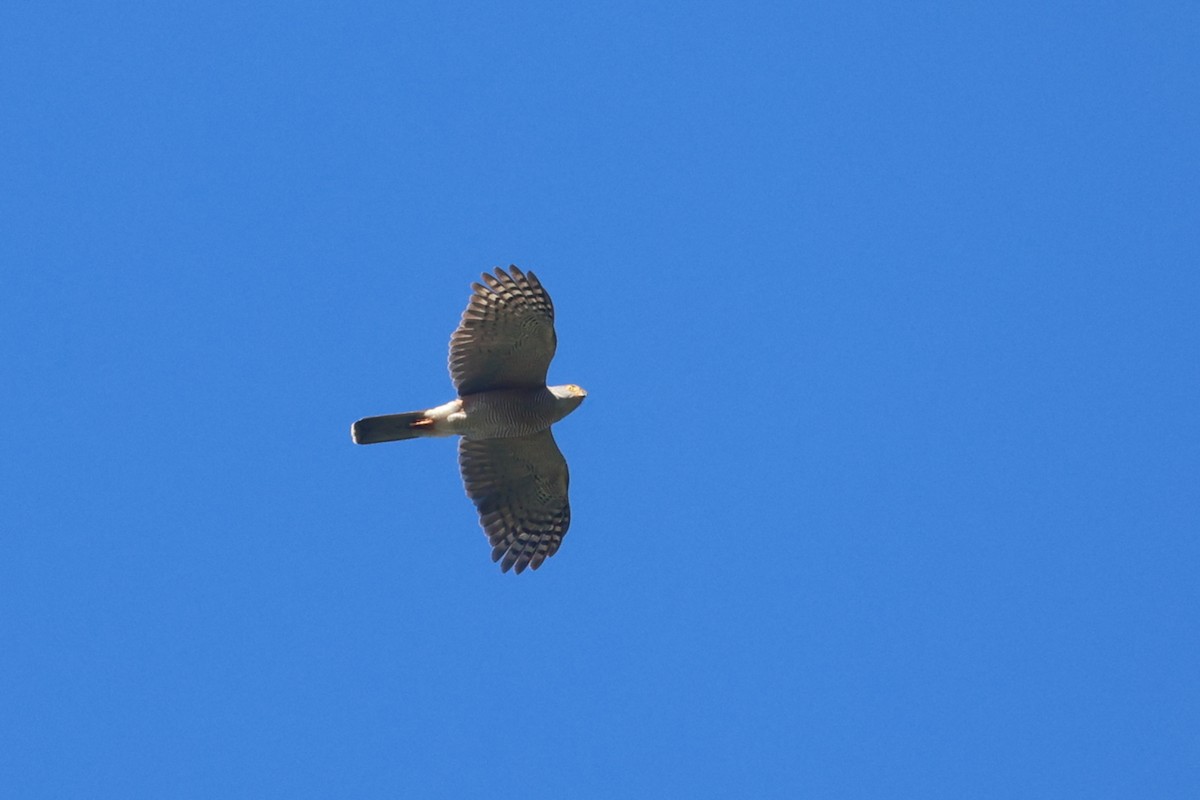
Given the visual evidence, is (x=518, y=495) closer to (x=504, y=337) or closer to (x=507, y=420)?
(x=507, y=420)

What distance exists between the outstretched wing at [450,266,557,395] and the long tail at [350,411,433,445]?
1.90 feet

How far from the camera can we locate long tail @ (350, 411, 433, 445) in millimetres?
18766

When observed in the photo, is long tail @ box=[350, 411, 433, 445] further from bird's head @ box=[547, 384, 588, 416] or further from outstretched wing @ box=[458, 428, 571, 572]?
bird's head @ box=[547, 384, 588, 416]

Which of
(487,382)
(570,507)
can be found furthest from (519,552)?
(487,382)

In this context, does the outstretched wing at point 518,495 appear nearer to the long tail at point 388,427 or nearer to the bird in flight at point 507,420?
the bird in flight at point 507,420

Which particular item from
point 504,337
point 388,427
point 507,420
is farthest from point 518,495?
point 504,337

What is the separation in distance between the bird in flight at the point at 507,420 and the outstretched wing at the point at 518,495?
0.04ft

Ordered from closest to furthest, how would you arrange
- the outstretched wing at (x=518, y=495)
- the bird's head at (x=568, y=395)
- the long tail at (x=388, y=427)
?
1. the long tail at (x=388, y=427)
2. the bird's head at (x=568, y=395)
3. the outstretched wing at (x=518, y=495)

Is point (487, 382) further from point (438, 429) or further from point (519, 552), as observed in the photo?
point (519, 552)

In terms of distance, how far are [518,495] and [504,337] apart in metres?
2.28

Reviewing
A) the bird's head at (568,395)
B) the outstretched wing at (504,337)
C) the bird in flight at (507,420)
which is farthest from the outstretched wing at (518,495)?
the outstretched wing at (504,337)

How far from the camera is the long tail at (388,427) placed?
1877cm

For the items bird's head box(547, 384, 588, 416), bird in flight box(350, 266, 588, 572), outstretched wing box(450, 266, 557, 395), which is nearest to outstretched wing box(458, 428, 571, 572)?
bird in flight box(350, 266, 588, 572)

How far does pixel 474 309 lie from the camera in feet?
60.8
